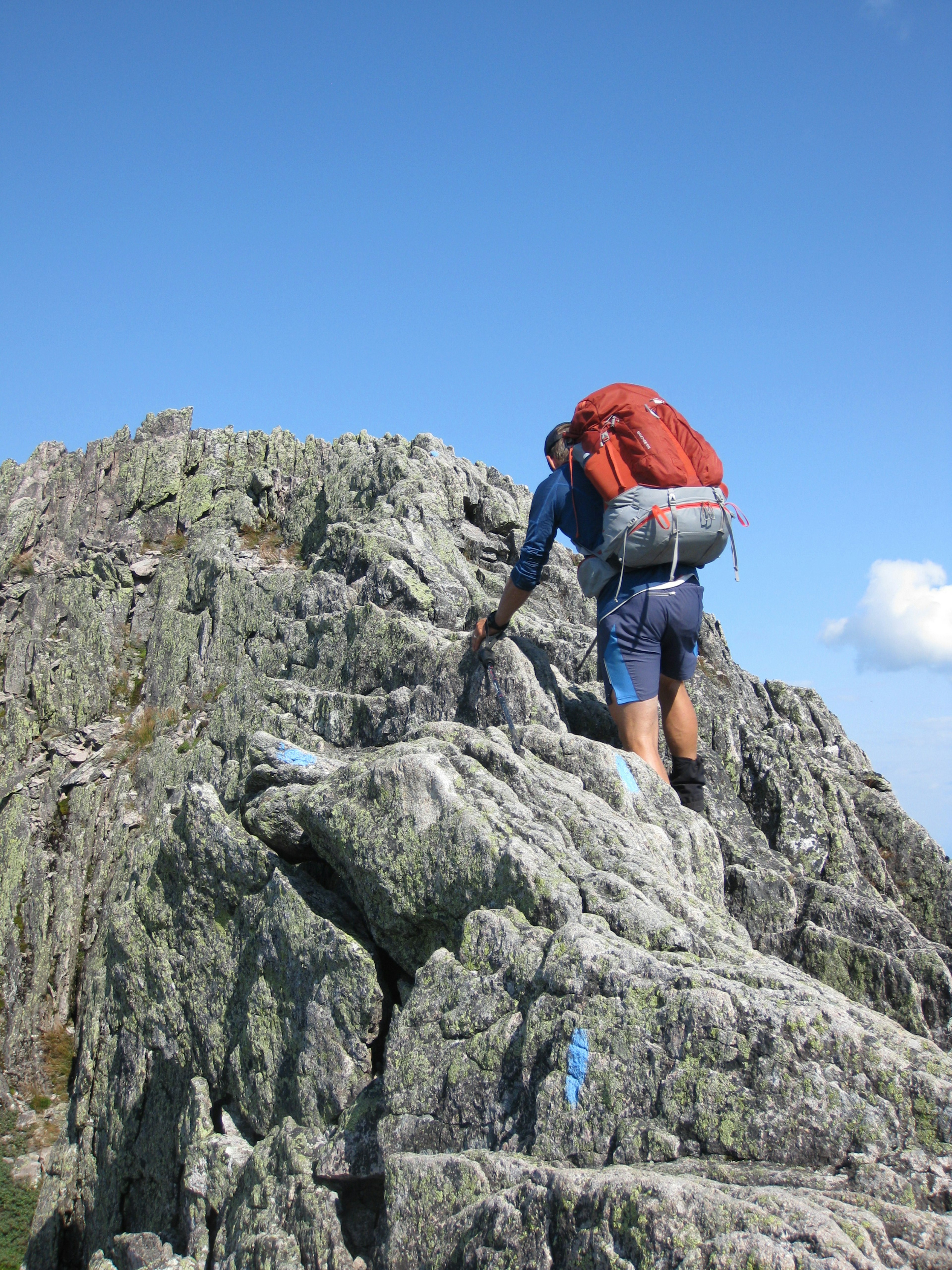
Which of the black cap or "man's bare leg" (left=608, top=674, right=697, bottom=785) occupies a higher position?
the black cap

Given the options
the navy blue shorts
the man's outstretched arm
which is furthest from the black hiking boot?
the man's outstretched arm

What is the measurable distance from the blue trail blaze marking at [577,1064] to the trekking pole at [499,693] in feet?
13.7

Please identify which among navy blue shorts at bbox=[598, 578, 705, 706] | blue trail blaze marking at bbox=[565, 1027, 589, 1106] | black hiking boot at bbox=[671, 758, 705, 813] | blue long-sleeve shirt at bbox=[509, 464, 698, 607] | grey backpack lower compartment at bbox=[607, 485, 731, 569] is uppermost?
blue long-sleeve shirt at bbox=[509, 464, 698, 607]

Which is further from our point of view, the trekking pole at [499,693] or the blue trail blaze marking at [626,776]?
the trekking pole at [499,693]

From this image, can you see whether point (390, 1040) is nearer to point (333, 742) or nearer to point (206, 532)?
point (333, 742)

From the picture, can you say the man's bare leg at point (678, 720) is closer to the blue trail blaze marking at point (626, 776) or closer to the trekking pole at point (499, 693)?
the blue trail blaze marking at point (626, 776)

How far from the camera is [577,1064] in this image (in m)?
5.98

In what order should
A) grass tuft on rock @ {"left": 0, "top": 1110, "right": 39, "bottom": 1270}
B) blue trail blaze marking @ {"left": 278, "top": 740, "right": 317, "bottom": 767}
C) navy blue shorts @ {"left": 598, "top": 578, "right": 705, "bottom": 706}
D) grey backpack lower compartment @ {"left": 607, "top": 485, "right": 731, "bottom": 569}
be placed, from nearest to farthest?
1. grey backpack lower compartment @ {"left": 607, "top": 485, "right": 731, "bottom": 569}
2. navy blue shorts @ {"left": 598, "top": 578, "right": 705, "bottom": 706}
3. blue trail blaze marking @ {"left": 278, "top": 740, "right": 317, "bottom": 767}
4. grass tuft on rock @ {"left": 0, "top": 1110, "right": 39, "bottom": 1270}

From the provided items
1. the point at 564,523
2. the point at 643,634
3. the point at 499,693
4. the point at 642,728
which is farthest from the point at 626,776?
the point at 564,523

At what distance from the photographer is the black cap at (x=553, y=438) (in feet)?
37.3

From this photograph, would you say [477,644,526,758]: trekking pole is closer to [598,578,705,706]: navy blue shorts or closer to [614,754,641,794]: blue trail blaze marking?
[614,754,641,794]: blue trail blaze marking

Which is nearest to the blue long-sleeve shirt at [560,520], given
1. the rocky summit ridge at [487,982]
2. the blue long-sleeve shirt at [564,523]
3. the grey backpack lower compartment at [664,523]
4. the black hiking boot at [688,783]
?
the blue long-sleeve shirt at [564,523]

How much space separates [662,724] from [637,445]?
3781mm

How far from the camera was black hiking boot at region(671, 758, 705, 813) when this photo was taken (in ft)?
35.8
